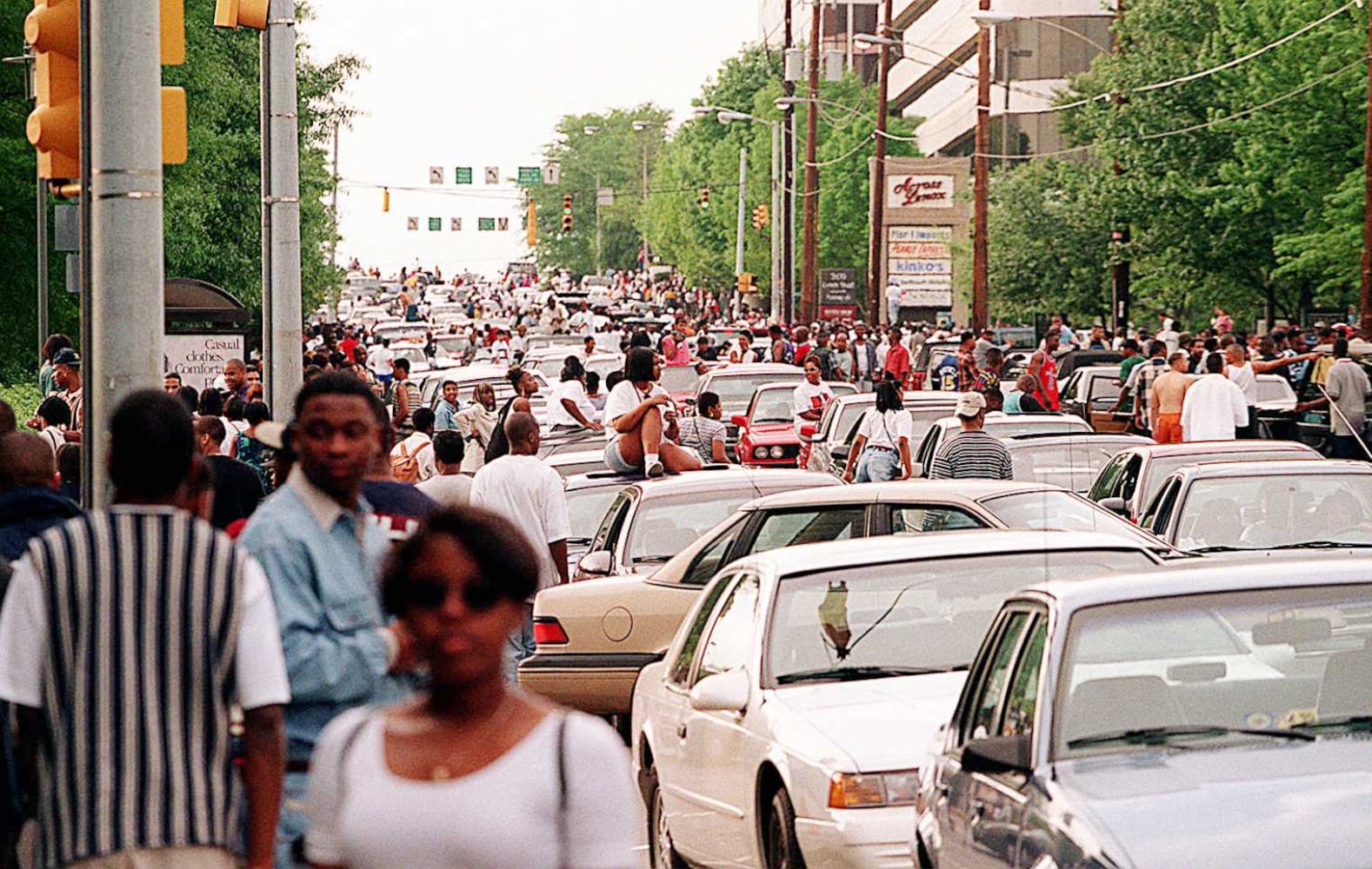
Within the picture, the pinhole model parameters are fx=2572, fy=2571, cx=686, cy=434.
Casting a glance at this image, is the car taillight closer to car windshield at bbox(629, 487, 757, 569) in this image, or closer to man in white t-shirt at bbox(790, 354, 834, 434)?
car windshield at bbox(629, 487, 757, 569)

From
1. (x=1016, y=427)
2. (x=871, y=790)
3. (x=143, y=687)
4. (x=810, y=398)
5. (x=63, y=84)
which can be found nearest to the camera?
(x=143, y=687)

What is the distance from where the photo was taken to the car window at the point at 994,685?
295 inches

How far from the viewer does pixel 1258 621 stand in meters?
7.30

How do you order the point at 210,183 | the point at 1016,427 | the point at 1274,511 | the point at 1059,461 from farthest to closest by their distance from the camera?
1. the point at 210,183
2. the point at 1016,427
3. the point at 1059,461
4. the point at 1274,511

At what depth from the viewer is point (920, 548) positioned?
33.1 feet

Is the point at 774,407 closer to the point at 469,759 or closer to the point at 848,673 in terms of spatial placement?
the point at 848,673

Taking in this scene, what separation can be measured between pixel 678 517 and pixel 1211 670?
873 cm

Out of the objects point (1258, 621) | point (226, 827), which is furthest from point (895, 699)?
point (226, 827)

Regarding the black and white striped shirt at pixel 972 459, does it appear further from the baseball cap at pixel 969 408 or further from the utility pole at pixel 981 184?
the utility pole at pixel 981 184

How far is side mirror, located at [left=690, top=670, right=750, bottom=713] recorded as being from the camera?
9.20m

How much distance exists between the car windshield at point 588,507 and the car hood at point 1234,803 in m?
11.7

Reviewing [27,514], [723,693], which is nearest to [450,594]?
[27,514]

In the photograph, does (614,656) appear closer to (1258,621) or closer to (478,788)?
(1258,621)

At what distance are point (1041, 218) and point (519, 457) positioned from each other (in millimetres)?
56329
